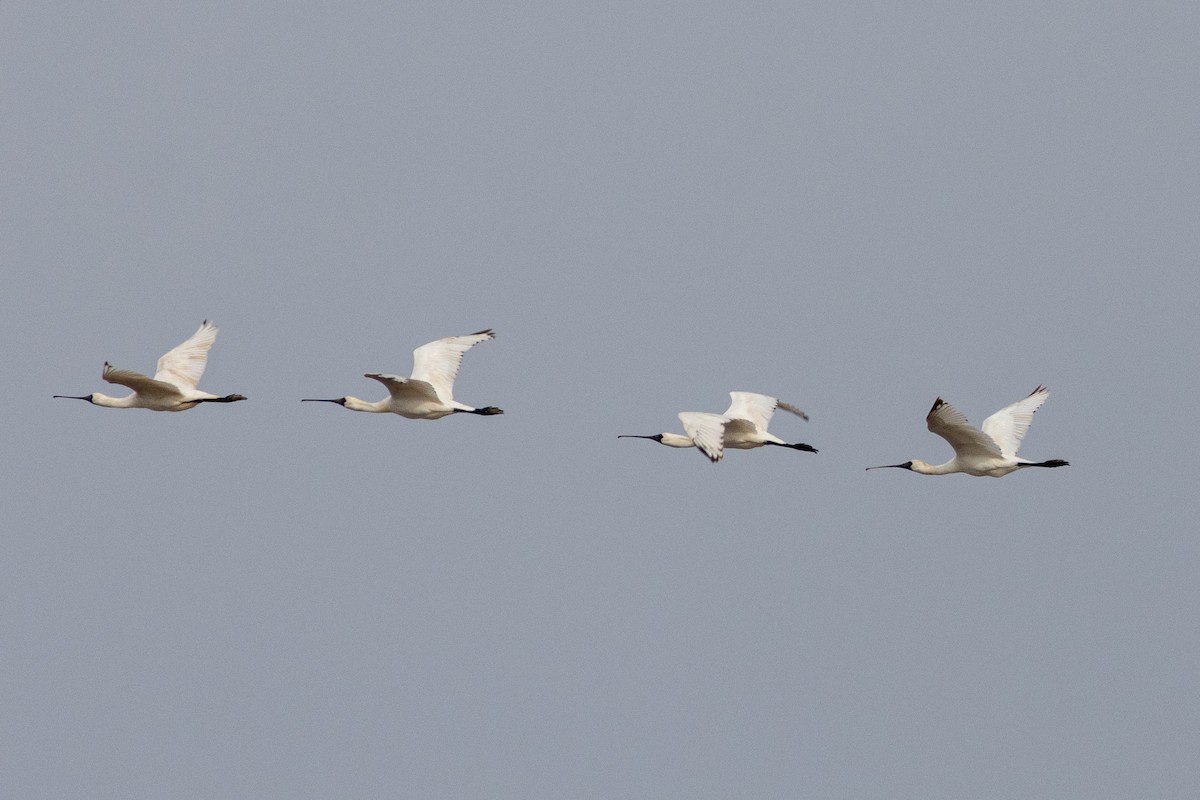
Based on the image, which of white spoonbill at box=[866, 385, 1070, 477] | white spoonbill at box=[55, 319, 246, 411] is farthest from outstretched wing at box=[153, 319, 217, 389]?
A: white spoonbill at box=[866, 385, 1070, 477]

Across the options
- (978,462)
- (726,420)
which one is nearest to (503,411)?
(726,420)

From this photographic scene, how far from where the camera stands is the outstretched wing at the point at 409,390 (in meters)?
31.5

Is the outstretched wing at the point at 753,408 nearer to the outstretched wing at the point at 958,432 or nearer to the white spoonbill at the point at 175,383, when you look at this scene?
the outstretched wing at the point at 958,432

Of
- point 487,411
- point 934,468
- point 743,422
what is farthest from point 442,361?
point 934,468

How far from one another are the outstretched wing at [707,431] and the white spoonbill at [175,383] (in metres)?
6.09

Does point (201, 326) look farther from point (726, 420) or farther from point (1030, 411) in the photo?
point (1030, 411)

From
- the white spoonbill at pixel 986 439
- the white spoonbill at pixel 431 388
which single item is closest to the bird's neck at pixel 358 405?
the white spoonbill at pixel 431 388

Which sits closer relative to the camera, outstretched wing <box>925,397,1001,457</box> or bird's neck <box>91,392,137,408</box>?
outstretched wing <box>925,397,1001,457</box>

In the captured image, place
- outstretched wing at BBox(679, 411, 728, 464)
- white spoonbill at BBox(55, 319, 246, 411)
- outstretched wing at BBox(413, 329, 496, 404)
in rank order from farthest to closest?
1. outstretched wing at BBox(413, 329, 496, 404)
2. white spoonbill at BBox(55, 319, 246, 411)
3. outstretched wing at BBox(679, 411, 728, 464)

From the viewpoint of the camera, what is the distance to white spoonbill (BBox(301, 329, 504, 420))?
3256 cm

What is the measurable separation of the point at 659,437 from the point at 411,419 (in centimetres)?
350

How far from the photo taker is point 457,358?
33594 mm

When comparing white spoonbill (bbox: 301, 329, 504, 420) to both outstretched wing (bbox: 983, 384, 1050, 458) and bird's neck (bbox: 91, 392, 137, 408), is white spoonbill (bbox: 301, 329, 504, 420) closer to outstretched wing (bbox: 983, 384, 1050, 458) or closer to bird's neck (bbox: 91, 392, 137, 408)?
bird's neck (bbox: 91, 392, 137, 408)

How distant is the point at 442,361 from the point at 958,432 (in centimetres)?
706
